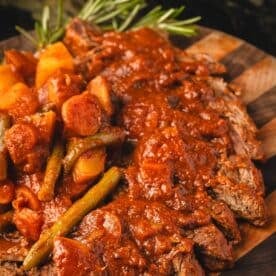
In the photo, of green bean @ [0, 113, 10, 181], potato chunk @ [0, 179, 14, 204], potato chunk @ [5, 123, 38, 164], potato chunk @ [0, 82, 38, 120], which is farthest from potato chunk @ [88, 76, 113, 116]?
potato chunk @ [0, 179, 14, 204]

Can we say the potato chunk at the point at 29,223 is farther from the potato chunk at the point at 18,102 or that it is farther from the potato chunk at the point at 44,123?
the potato chunk at the point at 18,102

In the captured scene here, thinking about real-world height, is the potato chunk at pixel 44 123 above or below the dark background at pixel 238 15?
above

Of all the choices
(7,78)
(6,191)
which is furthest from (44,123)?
(7,78)

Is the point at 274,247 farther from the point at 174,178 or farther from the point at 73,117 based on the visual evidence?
the point at 73,117

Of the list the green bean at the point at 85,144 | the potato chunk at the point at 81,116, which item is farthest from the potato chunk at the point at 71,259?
the potato chunk at the point at 81,116

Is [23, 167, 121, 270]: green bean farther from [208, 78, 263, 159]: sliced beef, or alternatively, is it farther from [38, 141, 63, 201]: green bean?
[208, 78, 263, 159]: sliced beef
